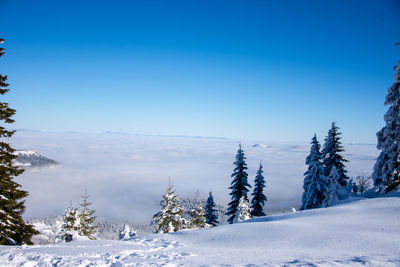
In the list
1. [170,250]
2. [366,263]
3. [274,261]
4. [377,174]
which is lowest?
[170,250]

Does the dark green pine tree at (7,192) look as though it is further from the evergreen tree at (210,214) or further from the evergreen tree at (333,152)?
the evergreen tree at (333,152)

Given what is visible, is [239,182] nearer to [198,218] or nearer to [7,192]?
[198,218]

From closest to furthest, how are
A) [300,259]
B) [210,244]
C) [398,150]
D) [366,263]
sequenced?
[366,263]
[300,259]
[210,244]
[398,150]

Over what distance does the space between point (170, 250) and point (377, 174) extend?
49.3 ft

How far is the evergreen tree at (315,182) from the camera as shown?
22.9 metres

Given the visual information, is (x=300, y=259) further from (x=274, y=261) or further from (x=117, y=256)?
(x=117, y=256)

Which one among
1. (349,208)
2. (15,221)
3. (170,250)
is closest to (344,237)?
(349,208)

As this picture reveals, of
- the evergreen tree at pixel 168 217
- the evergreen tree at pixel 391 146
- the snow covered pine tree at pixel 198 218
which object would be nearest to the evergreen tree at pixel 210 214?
the snow covered pine tree at pixel 198 218

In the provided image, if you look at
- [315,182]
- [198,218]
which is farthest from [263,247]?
[198,218]

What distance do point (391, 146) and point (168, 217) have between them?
67.3 feet

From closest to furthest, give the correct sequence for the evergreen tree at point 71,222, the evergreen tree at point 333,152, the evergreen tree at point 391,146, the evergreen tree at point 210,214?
1. the evergreen tree at point 391,146
2. the evergreen tree at point 71,222
3. the evergreen tree at point 333,152
4. the evergreen tree at point 210,214

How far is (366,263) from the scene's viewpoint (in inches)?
197

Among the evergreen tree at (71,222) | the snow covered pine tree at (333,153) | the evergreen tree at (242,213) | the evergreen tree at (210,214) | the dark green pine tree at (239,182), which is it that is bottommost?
the evergreen tree at (210,214)

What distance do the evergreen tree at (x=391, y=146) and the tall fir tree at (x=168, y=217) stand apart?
18240 millimetres
